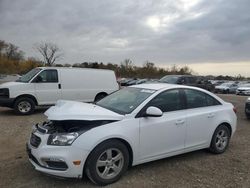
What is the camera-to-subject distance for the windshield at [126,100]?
5.32 m

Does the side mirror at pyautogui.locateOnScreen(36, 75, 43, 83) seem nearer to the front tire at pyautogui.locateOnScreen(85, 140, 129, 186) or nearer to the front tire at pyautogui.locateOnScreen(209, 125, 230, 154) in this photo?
the front tire at pyautogui.locateOnScreen(209, 125, 230, 154)

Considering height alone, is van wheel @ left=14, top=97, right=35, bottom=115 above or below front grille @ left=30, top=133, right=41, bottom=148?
below

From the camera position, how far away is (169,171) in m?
5.30

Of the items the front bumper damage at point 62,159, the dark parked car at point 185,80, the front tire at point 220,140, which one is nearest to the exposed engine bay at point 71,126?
the front bumper damage at point 62,159

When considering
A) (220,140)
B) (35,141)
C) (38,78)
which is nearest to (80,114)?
(35,141)

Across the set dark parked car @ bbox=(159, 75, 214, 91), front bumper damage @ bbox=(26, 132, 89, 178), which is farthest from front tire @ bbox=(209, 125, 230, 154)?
dark parked car @ bbox=(159, 75, 214, 91)

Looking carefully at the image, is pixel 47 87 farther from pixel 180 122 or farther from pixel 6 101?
pixel 180 122

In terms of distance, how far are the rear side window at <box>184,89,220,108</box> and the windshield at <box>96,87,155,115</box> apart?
2.78ft

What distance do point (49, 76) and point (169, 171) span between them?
855cm

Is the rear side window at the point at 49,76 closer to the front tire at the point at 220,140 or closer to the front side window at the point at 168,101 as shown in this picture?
the front side window at the point at 168,101

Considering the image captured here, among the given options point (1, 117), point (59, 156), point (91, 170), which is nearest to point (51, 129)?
point (59, 156)

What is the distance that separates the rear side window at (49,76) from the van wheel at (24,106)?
1.04 metres

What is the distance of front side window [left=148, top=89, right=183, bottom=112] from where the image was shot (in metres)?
5.50

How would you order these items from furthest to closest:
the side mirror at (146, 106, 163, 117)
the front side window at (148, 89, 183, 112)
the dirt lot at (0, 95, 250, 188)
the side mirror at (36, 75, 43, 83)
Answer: the side mirror at (36, 75, 43, 83)
the front side window at (148, 89, 183, 112)
the side mirror at (146, 106, 163, 117)
the dirt lot at (0, 95, 250, 188)
